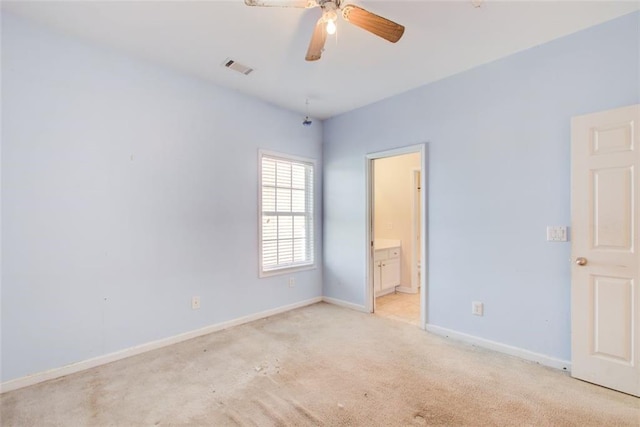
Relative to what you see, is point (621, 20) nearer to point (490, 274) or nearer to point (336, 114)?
point (490, 274)

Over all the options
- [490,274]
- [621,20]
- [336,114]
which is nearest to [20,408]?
[490,274]

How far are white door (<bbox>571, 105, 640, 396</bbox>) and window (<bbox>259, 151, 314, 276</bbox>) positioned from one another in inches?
116

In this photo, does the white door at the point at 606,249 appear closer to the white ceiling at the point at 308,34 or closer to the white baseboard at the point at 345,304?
the white ceiling at the point at 308,34

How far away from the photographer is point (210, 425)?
1.80 m

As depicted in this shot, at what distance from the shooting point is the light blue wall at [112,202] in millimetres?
2225

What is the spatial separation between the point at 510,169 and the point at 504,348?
5.37 ft

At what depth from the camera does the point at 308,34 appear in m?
2.39

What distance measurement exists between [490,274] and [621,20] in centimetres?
219

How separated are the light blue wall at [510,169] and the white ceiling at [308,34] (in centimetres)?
21

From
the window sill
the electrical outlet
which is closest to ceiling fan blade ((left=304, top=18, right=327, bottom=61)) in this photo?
the window sill

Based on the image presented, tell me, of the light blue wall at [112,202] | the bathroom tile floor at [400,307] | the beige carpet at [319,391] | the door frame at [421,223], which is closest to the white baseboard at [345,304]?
the door frame at [421,223]

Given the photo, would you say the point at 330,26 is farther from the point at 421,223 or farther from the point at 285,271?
the point at 285,271

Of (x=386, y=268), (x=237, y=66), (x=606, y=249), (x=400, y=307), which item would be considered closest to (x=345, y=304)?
(x=400, y=307)

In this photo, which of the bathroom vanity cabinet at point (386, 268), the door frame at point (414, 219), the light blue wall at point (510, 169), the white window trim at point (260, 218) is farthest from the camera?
the door frame at point (414, 219)
